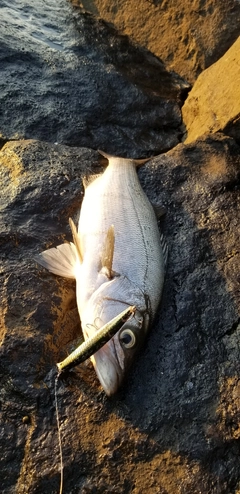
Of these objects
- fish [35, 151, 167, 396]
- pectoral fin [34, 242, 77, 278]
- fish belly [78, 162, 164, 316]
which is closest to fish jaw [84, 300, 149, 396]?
fish [35, 151, 167, 396]

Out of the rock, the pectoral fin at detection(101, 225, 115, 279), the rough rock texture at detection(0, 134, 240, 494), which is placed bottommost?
the rough rock texture at detection(0, 134, 240, 494)

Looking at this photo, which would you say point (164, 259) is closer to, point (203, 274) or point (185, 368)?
point (203, 274)

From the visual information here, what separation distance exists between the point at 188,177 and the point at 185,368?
201 cm

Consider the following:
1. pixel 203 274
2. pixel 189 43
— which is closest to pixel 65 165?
pixel 203 274

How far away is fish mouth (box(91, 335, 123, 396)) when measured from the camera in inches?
140

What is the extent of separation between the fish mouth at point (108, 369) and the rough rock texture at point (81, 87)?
283 centimetres

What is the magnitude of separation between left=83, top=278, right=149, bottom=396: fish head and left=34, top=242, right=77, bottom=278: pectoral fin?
1.51 ft

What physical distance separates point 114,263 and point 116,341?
664mm

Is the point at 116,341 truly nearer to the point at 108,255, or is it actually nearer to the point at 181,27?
the point at 108,255

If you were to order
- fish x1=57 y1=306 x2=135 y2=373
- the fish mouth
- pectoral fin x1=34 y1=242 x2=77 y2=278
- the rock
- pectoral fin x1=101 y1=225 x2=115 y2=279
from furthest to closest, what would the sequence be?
the rock < pectoral fin x1=34 y1=242 x2=77 y2=278 < pectoral fin x1=101 y1=225 x2=115 y2=279 < the fish mouth < fish x1=57 y1=306 x2=135 y2=373

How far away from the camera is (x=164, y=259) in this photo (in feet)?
14.1

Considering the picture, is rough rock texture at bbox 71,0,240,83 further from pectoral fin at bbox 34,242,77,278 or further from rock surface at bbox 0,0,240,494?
pectoral fin at bbox 34,242,77,278

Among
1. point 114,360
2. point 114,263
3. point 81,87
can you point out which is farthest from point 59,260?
point 81,87

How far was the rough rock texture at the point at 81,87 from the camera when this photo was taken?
18.7ft
